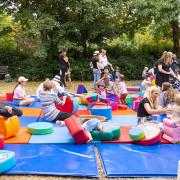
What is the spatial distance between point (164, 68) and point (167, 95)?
72.7 inches

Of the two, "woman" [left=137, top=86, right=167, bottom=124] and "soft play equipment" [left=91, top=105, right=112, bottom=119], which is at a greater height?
"woman" [left=137, top=86, right=167, bottom=124]

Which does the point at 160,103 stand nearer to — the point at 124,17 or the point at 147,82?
the point at 147,82

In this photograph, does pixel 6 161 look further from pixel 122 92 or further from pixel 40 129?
pixel 122 92

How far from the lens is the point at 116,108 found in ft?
36.1

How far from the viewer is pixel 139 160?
20.6 ft

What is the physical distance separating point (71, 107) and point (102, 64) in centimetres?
629

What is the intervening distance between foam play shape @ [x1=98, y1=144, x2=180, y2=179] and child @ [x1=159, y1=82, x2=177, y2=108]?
2.45 m

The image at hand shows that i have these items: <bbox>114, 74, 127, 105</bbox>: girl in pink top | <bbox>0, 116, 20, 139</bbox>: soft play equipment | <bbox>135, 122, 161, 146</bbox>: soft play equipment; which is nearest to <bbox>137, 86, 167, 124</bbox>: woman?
<bbox>135, 122, 161, 146</bbox>: soft play equipment

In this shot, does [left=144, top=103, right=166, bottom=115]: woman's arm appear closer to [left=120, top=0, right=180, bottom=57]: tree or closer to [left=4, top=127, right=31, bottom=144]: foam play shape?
[left=4, top=127, right=31, bottom=144]: foam play shape

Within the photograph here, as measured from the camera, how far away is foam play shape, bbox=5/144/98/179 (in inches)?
225

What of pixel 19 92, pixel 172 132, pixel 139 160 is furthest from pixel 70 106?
pixel 139 160

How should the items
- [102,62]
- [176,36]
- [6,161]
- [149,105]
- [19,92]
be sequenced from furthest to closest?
[176,36], [102,62], [19,92], [149,105], [6,161]

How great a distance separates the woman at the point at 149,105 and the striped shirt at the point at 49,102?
1968 millimetres

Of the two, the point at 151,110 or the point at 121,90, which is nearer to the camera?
the point at 151,110
